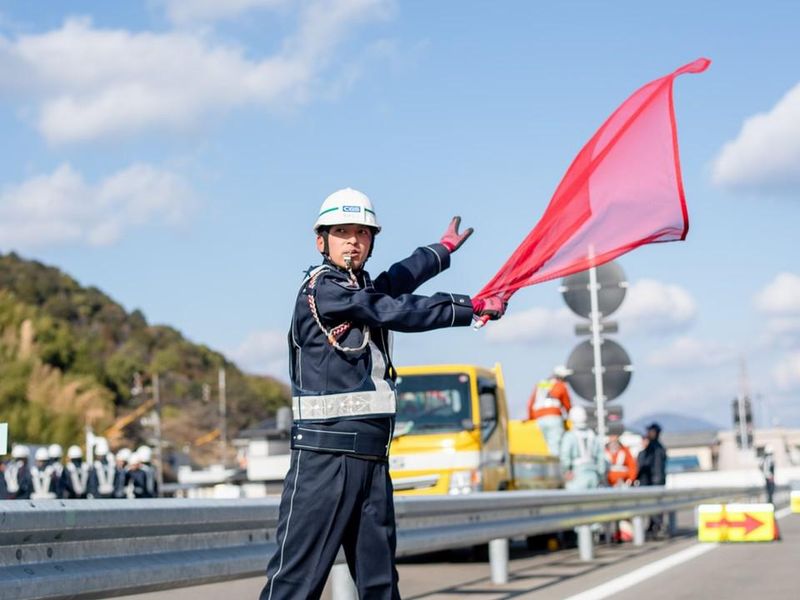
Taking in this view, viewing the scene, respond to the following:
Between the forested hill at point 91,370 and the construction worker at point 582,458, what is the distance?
2051 inches

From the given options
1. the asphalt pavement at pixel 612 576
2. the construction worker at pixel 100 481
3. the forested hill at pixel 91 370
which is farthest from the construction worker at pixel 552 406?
the forested hill at pixel 91 370

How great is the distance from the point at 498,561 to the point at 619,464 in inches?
409

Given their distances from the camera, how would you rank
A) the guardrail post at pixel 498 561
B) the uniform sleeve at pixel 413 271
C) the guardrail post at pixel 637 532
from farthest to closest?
the guardrail post at pixel 637 532, the guardrail post at pixel 498 561, the uniform sleeve at pixel 413 271

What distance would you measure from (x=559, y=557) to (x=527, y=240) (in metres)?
9.98

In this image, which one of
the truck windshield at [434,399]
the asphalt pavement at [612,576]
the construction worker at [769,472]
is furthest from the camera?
the construction worker at [769,472]

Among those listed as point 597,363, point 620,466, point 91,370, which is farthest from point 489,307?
point 91,370

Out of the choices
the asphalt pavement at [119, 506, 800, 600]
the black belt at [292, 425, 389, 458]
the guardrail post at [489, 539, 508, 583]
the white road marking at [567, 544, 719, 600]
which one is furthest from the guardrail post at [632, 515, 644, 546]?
the black belt at [292, 425, 389, 458]

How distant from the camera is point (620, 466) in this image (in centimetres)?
2188

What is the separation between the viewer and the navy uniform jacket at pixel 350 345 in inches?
209

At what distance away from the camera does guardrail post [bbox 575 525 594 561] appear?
1469cm

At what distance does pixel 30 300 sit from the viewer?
145000mm

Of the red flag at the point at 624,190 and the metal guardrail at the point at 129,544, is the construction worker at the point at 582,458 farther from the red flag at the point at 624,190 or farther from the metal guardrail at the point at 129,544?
Result: the red flag at the point at 624,190

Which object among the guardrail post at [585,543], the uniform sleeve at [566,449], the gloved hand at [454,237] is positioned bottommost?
the guardrail post at [585,543]

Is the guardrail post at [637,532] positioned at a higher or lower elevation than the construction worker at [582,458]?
lower
